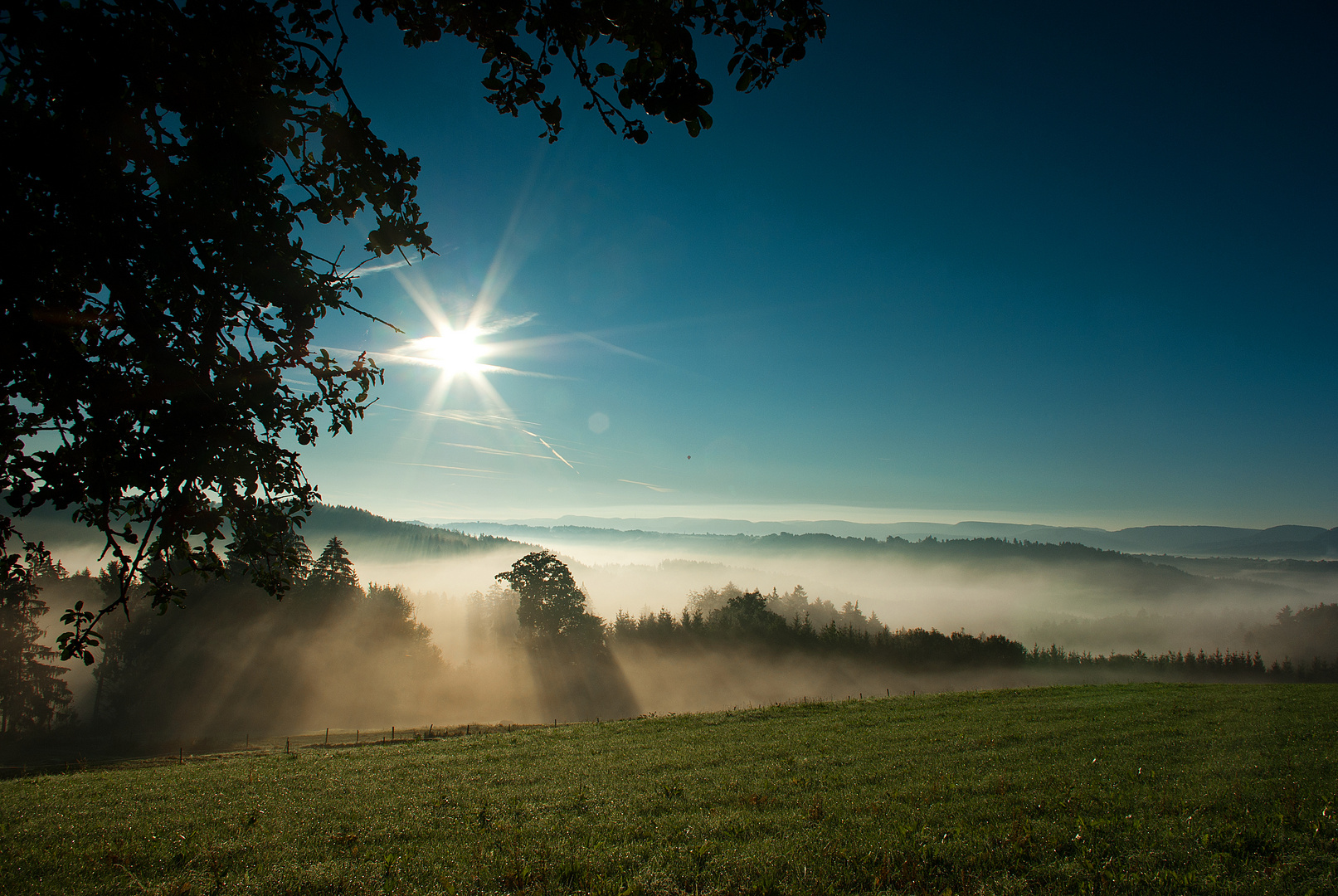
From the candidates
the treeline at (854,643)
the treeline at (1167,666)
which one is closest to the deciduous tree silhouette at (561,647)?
the treeline at (854,643)

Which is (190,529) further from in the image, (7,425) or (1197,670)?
(1197,670)

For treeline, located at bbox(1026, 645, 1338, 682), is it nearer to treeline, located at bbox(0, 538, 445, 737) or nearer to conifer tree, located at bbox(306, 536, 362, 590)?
treeline, located at bbox(0, 538, 445, 737)

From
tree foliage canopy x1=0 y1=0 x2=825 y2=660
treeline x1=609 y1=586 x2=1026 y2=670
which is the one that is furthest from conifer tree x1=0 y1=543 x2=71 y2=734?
tree foliage canopy x1=0 y1=0 x2=825 y2=660

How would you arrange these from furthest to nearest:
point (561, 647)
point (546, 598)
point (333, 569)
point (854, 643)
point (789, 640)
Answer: point (854, 643) → point (789, 640) → point (546, 598) → point (561, 647) → point (333, 569)

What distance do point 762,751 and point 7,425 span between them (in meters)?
16.9

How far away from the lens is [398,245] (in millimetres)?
5414

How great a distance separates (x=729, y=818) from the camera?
936 cm

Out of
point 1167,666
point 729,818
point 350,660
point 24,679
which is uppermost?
point 729,818

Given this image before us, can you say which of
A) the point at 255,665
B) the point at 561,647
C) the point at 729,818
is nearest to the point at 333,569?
the point at 255,665

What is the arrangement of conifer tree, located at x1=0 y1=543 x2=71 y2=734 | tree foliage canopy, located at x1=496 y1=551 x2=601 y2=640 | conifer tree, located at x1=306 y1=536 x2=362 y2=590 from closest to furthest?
conifer tree, located at x1=0 y1=543 x2=71 y2=734
conifer tree, located at x1=306 y1=536 x2=362 y2=590
tree foliage canopy, located at x1=496 y1=551 x2=601 y2=640

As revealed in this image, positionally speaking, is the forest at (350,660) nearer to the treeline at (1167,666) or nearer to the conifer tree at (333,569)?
the conifer tree at (333,569)

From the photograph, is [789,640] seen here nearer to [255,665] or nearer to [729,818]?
[255,665]

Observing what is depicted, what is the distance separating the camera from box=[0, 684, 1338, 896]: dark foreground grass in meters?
7.07

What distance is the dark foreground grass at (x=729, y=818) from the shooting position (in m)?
7.07
